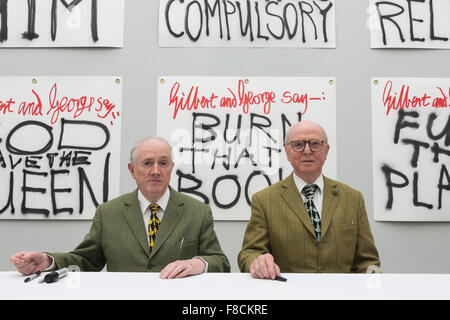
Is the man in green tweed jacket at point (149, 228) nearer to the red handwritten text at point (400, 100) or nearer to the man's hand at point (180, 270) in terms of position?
the man's hand at point (180, 270)

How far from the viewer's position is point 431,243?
179 centimetres

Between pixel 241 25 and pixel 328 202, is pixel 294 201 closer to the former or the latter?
pixel 328 202

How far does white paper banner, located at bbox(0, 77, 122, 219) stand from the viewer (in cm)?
A: 178

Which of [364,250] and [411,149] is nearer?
[364,250]

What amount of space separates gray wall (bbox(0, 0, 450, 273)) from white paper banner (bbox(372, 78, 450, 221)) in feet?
0.14

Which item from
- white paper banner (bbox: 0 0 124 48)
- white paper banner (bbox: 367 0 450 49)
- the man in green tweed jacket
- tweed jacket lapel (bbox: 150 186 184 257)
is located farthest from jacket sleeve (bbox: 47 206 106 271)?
white paper banner (bbox: 367 0 450 49)

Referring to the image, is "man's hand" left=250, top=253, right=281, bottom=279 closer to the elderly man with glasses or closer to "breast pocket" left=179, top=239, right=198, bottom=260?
the elderly man with glasses

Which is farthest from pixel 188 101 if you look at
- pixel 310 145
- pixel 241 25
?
pixel 310 145

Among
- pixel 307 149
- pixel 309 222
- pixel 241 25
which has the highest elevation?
pixel 241 25

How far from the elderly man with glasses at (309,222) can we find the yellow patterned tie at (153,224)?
31 cm

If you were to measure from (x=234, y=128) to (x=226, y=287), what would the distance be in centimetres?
113

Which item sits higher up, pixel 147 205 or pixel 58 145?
pixel 58 145

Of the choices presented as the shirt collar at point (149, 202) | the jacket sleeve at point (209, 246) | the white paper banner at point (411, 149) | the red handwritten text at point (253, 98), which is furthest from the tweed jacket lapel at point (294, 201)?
the white paper banner at point (411, 149)

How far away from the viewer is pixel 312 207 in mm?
1313
